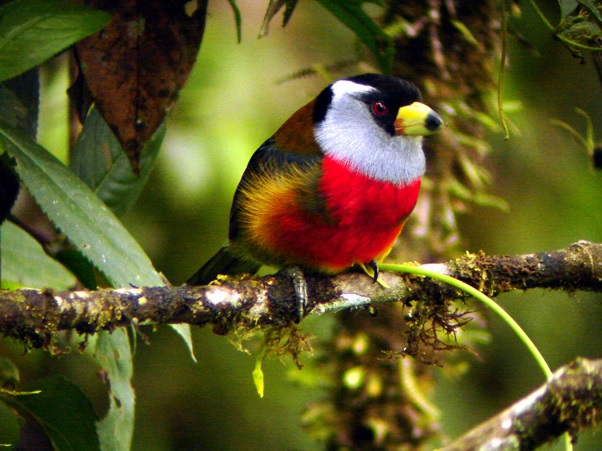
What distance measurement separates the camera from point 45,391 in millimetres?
1756

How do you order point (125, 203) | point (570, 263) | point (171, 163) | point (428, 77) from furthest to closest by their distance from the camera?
point (171, 163), point (428, 77), point (125, 203), point (570, 263)

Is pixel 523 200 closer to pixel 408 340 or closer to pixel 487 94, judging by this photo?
pixel 487 94

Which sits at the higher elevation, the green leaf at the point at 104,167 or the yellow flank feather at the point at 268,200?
the green leaf at the point at 104,167

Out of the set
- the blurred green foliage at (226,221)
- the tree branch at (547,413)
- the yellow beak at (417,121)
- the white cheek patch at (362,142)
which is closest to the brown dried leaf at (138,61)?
the white cheek patch at (362,142)

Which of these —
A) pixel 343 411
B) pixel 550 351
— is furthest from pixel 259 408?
pixel 550 351

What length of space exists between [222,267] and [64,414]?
916mm

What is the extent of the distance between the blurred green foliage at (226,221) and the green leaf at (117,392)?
837 millimetres

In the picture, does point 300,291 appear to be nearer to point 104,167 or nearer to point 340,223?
point 340,223

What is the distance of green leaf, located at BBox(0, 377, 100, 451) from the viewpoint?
1.75 m

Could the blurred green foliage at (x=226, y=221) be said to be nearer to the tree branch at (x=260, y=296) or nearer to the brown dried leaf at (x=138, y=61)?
the tree branch at (x=260, y=296)

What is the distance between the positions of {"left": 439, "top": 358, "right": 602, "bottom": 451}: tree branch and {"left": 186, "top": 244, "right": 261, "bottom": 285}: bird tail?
4.98 ft

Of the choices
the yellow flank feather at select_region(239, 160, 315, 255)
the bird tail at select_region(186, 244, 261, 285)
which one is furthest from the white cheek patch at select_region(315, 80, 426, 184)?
the bird tail at select_region(186, 244, 261, 285)

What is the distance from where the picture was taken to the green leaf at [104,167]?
2131 mm

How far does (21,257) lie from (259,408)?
1363 mm
